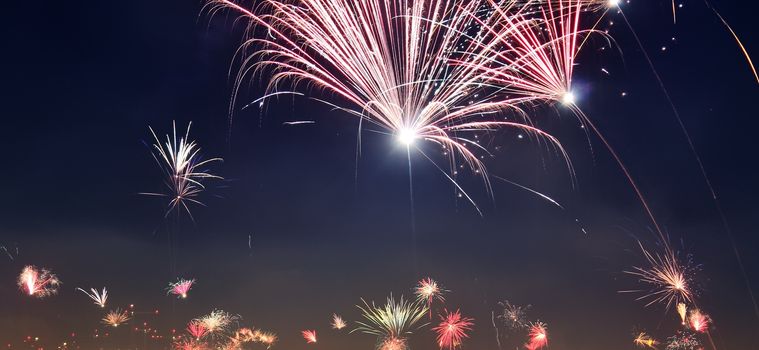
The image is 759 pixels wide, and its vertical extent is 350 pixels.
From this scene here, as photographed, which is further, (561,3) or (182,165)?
(182,165)

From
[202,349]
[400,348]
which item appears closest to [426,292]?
[400,348]

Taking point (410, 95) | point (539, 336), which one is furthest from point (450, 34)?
point (539, 336)

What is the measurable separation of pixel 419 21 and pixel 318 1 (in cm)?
338

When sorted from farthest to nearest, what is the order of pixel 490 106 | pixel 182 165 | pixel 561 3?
pixel 182 165, pixel 490 106, pixel 561 3

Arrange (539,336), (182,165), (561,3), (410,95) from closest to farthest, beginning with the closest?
(561,3), (410,95), (182,165), (539,336)

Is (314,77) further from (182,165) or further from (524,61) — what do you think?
(182,165)

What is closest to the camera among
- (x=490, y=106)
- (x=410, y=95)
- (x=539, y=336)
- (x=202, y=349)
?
(x=410, y=95)

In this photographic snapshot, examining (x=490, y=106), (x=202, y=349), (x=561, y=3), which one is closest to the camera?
(x=561, y=3)

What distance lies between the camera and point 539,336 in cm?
4491

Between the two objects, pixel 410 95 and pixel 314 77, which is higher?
pixel 314 77

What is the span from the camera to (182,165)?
77.1ft

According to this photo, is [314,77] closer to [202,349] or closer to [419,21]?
[419,21]

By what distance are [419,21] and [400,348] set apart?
24039 mm

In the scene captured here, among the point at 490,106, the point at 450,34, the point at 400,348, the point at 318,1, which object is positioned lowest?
the point at 400,348
